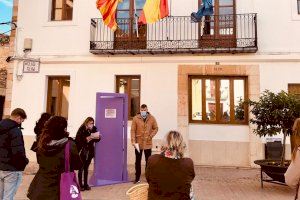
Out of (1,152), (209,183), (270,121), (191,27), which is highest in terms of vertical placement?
(191,27)

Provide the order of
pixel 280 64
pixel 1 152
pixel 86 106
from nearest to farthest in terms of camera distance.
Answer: pixel 1 152 < pixel 280 64 < pixel 86 106

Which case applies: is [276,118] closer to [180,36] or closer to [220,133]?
[220,133]

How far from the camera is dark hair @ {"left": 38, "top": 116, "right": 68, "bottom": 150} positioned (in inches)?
136

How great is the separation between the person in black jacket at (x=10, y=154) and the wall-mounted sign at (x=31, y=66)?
301 inches

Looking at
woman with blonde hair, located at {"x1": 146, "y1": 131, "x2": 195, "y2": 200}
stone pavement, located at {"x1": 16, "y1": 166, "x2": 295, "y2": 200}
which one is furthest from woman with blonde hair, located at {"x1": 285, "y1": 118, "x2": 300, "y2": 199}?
stone pavement, located at {"x1": 16, "y1": 166, "x2": 295, "y2": 200}

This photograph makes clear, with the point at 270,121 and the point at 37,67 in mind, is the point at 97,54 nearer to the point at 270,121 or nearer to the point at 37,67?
the point at 37,67

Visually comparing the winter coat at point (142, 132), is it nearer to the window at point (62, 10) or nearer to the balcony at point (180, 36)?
the balcony at point (180, 36)

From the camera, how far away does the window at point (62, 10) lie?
12602 mm

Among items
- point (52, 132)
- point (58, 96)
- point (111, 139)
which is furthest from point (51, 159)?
point (58, 96)

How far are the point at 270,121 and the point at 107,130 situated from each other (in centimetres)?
386

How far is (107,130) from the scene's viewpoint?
836 cm

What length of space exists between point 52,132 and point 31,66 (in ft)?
31.1

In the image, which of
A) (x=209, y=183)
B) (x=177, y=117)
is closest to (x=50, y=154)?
(x=209, y=183)

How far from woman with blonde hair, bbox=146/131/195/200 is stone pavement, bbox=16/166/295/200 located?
3595 mm
